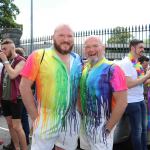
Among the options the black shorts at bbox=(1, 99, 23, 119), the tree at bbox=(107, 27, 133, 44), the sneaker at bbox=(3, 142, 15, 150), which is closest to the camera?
the black shorts at bbox=(1, 99, 23, 119)

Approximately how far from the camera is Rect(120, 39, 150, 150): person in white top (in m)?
5.14

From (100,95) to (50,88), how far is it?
47 centimetres

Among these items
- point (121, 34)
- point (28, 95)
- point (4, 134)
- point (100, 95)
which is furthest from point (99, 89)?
point (121, 34)

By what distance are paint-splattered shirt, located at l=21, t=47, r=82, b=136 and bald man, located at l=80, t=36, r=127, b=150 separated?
0.60 feet

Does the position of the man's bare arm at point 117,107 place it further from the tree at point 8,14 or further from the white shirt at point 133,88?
the tree at point 8,14

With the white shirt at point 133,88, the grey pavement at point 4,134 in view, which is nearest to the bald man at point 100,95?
the white shirt at point 133,88

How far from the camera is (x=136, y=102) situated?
5.21 m

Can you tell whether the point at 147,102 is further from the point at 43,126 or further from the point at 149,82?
the point at 43,126

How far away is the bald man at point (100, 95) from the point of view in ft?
11.4

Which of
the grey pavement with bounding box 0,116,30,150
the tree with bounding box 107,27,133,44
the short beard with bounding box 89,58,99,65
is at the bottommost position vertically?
the grey pavement with bounding box 0,116,30,150

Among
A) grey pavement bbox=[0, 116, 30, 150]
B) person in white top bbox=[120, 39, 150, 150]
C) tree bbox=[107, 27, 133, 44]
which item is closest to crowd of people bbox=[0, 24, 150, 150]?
person in white top bbox=[120, 39, 150, 150]

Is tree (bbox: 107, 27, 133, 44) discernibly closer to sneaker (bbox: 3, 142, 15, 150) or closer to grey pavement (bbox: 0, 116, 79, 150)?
grey pavement (bbox: 0, 116, 79, 150)

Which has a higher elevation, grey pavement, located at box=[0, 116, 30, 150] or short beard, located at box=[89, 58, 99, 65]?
short beard, located at box=[89, 58, 99, 65]

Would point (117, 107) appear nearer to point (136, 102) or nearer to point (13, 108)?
point (136, 102)
